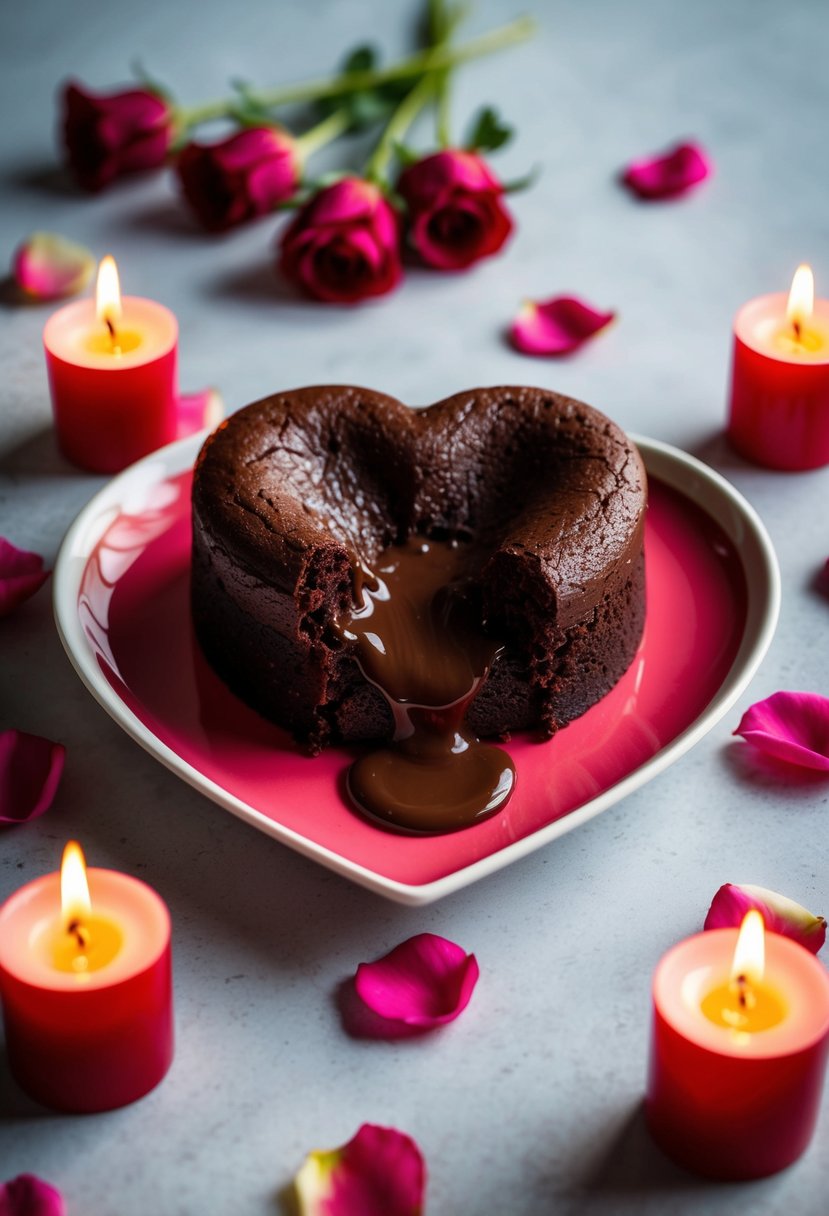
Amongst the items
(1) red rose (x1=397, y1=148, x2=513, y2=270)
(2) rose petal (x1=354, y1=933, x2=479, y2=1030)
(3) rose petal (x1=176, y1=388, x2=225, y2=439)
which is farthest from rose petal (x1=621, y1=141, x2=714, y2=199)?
(2) rose petal (x1=354, y1=933, x2=479, y2=1030)

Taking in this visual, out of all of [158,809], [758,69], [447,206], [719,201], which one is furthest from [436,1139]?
[758,69]

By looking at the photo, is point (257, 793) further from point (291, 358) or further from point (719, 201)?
point (719, 201)

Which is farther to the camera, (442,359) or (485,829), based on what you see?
(442,359)

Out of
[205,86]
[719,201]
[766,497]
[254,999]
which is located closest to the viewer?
[254,999]

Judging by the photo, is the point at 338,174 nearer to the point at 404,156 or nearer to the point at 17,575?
the point at 404,156

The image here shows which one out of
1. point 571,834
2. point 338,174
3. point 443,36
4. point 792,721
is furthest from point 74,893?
point 443,36

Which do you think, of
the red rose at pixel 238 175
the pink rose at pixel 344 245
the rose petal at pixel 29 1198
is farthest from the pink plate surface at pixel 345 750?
the red rose at pixel 238 175

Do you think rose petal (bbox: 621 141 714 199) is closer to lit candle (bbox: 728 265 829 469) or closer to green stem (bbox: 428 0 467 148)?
green stem (bbox: 428 0 467 148)
